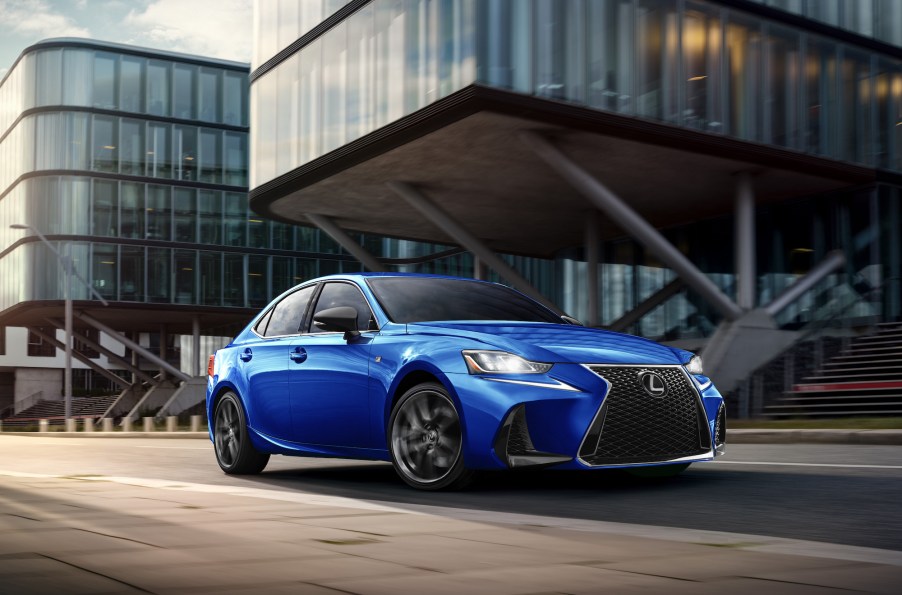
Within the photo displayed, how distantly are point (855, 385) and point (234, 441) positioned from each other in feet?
51.5

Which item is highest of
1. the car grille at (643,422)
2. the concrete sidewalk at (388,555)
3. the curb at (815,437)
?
the car grille at (643,422)

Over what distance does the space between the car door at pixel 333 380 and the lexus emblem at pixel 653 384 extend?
1981 mm

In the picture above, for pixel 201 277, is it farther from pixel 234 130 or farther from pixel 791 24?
pixel 791 24

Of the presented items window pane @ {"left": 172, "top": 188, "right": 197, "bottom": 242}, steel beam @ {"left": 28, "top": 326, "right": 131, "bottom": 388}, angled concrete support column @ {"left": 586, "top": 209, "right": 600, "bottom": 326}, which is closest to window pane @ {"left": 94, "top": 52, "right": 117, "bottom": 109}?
window pane @ {"left": 172, "top": 188, "right": 197, "bottom": 242}

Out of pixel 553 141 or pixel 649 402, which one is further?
pixel 553 141

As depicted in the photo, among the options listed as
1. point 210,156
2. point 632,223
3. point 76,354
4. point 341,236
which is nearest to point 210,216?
point 210,156

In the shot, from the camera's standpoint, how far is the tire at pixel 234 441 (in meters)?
9.38

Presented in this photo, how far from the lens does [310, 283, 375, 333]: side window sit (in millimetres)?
8305

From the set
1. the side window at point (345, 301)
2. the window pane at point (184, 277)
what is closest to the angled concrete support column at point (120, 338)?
the window pane at point (184, 277)

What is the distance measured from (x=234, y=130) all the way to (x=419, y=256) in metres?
15.3

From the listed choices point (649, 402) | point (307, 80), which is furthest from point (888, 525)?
point (307, 80)

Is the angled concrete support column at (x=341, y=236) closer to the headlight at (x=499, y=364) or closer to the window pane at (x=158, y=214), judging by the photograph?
the headlight at (x=499, y=364)

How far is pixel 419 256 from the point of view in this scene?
180 feet

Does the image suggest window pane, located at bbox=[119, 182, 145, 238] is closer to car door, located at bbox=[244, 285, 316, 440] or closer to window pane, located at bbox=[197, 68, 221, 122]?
window pane, located at bbox=[197, 68, 221, 122]
